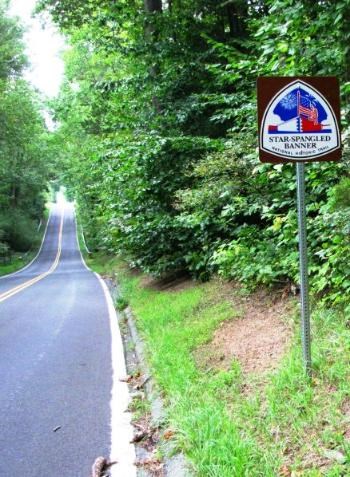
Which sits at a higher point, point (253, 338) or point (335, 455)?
point (253, 338)

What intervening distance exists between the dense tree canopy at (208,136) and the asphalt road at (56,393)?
7.62 ft

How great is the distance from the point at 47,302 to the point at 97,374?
7882 millimetres

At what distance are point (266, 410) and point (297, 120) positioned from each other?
2248 millimetres

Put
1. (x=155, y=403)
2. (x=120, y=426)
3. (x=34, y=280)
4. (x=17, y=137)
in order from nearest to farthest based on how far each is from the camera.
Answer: (x=120, y=426) < (x=155, y=403) < (x=34, y=280) < (x=17, y=137)

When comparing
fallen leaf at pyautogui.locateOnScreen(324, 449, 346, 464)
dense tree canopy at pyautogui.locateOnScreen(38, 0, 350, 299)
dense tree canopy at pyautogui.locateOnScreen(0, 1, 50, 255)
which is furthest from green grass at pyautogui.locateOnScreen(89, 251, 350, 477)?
dense tree canopy at pyautogui.locateOnScreen(0, 1, 50, 255)

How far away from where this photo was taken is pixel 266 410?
363cm

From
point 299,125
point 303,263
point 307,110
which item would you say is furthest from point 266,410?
point 307,110

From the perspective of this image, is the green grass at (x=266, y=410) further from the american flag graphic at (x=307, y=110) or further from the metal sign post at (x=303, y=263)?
the american flag graphic at (x=307, y=110)

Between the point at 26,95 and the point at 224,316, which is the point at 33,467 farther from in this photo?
the point at 26,95

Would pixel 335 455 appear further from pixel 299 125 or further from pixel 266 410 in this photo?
pixel 299 125

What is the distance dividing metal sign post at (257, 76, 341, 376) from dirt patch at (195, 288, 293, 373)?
199 cm

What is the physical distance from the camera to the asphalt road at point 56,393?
3816mm

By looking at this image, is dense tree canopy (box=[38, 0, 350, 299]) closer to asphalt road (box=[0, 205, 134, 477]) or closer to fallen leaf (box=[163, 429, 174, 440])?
fallen leaf (box=[163, 429, 174, 440])

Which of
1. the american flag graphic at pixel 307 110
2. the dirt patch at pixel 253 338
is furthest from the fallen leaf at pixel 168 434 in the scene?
the american flag graphic at pixel 307 110
